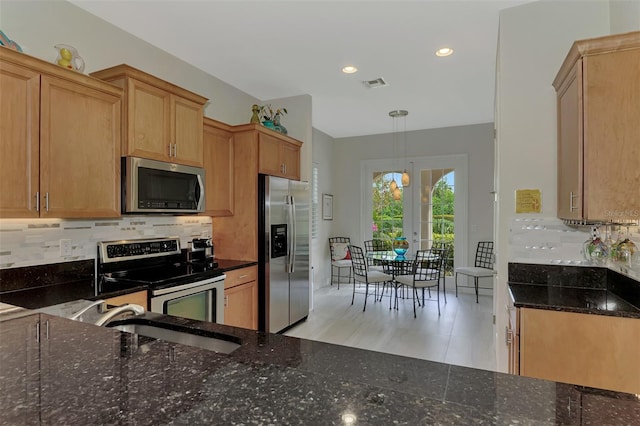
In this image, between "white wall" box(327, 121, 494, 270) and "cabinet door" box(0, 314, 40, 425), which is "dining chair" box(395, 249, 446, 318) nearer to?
"white wall" box(327, 121, 494, 270)

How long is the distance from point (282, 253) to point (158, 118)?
5.94 ft

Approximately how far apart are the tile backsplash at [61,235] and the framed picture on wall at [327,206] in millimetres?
3595

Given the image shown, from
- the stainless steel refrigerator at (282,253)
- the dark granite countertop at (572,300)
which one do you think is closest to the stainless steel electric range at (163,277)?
the stainless steel refrigerator at (282,253)

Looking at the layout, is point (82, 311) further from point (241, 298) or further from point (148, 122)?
point (241, 298)

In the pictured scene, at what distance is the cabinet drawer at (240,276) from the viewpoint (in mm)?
3135

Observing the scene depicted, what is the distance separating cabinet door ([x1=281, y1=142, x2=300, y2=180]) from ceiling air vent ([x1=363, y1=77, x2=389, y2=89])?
1.12 metres

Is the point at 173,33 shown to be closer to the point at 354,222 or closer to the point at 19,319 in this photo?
the point at 19,319

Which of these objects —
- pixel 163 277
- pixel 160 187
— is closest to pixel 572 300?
pixel 163 277

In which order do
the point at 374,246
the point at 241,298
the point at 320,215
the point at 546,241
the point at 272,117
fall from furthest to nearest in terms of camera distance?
the point at 374,246 → the point at 320,215 → the point at 272,117 → the point at 241,298 → the point at 546,241

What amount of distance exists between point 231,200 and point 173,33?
5.15ft

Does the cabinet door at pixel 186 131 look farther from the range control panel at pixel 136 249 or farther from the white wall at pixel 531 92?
the white wall at pixel 531 92

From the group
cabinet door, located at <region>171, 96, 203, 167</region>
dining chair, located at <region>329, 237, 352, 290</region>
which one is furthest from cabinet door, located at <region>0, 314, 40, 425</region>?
dining chair, located at <region>329, 237, 352, 290</region>

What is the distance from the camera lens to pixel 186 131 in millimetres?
2973

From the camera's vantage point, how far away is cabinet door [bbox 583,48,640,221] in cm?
171
